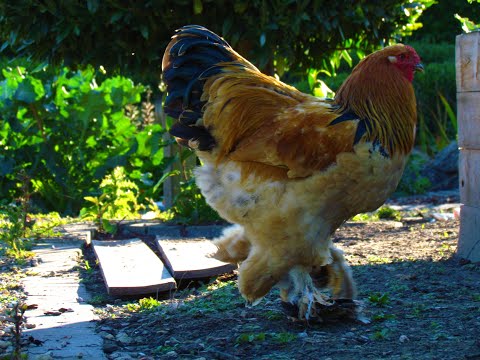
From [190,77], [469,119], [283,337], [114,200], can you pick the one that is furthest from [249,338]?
[114,200]

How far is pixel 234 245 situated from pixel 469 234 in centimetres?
180

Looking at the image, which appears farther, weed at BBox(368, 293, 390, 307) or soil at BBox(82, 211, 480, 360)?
weed at BBox(368, 293, 390, 307)

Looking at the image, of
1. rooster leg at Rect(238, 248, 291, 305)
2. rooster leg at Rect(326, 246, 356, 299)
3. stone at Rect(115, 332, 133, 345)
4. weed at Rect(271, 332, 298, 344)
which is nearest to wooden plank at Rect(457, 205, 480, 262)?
rooster leg at Rect(326, 246, 356, 299)

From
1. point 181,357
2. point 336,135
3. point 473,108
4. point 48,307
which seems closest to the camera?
point 181,357

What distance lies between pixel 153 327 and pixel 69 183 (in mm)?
4471

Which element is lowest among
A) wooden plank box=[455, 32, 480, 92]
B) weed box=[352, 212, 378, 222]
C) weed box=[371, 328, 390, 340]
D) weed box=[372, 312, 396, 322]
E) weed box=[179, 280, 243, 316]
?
weed box=[371, 328, 390, 340]

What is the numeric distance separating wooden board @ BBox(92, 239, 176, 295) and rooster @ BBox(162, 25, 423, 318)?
50cm

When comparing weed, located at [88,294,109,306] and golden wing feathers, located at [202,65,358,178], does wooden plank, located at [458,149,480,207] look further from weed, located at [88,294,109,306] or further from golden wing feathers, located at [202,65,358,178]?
weed, located at [88,294,109,306]

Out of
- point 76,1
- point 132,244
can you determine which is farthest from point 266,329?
point 76,1

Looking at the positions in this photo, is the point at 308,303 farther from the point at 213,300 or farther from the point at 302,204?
the point at 213,300

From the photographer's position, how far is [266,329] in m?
3.85

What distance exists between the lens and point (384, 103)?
3.87 m

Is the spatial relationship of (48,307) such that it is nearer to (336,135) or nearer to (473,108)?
(336,135)

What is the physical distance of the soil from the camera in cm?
338
